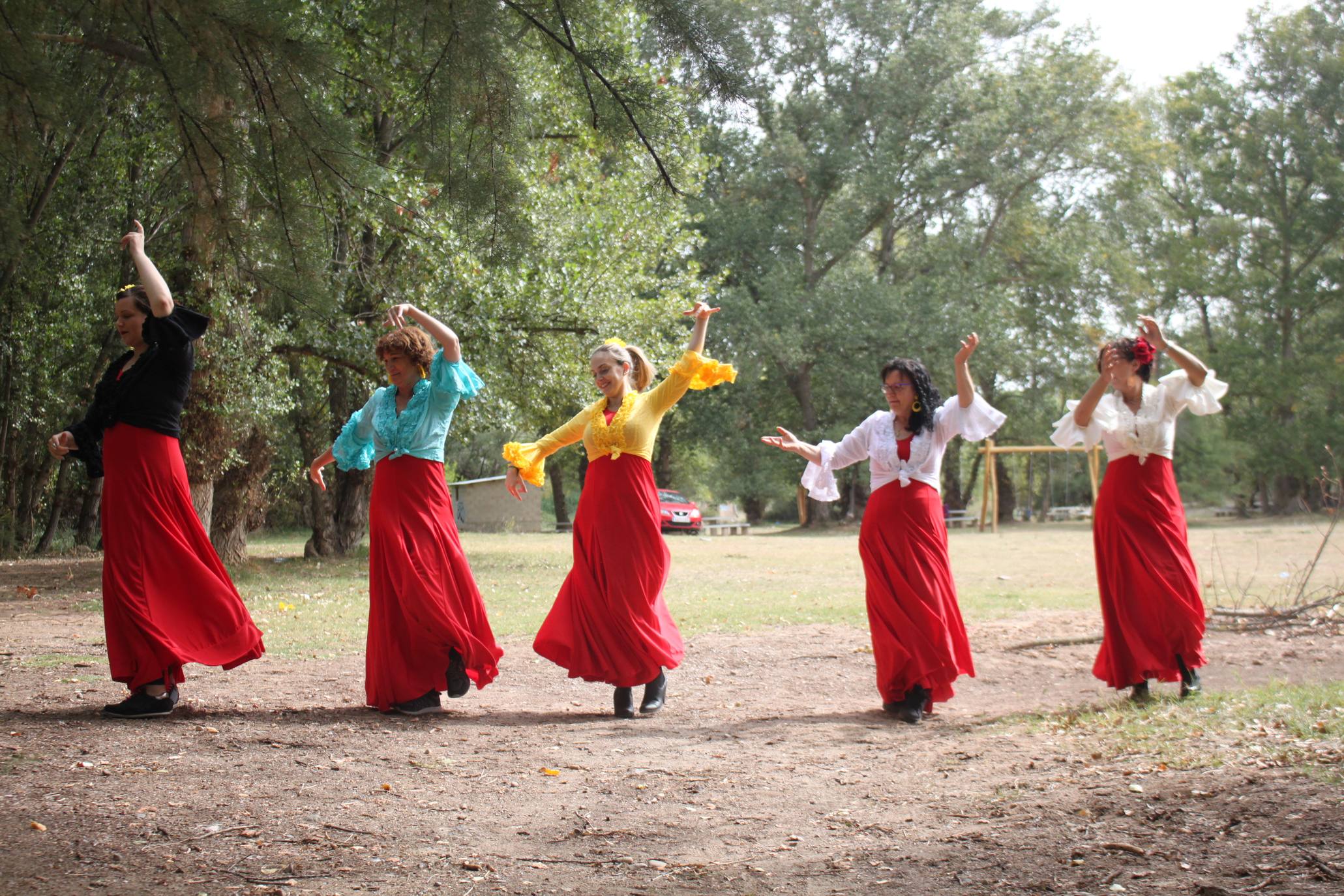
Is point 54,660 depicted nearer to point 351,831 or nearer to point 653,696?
point 653,696

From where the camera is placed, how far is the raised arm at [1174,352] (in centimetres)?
629

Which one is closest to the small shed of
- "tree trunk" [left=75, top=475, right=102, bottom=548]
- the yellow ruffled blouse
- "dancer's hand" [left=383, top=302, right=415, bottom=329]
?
"tree trunk" [left=75, top=475, right=102, bottom=548]

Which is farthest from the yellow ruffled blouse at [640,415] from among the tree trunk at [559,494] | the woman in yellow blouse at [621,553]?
the tree trunk at [559,494]

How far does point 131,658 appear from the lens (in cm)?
539

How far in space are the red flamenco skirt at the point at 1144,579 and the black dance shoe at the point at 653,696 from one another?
252 cm

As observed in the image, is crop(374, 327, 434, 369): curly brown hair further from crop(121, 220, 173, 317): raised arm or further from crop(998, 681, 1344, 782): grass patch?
crop(998, 681, 1344, 782): grass patch

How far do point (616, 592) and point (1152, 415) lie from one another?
3.30m

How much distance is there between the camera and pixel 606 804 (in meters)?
4.45

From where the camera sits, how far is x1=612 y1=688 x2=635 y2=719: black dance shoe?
6.27 meters

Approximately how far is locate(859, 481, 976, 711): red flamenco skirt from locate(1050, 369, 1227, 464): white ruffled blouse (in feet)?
3.13

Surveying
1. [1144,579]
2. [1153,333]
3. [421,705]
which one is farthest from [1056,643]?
[421,705]

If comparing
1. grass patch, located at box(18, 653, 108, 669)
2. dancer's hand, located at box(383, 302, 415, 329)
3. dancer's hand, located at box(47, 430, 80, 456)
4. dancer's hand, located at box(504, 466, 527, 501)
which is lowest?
grass patch, located at box(18, 653, 108, 669)

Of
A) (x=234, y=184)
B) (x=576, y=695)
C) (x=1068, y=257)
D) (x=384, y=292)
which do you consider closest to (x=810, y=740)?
(x=576, y=695)

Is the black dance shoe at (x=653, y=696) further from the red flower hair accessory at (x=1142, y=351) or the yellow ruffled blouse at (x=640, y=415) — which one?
the red flower hair accessory at (x=1142, y=351)
